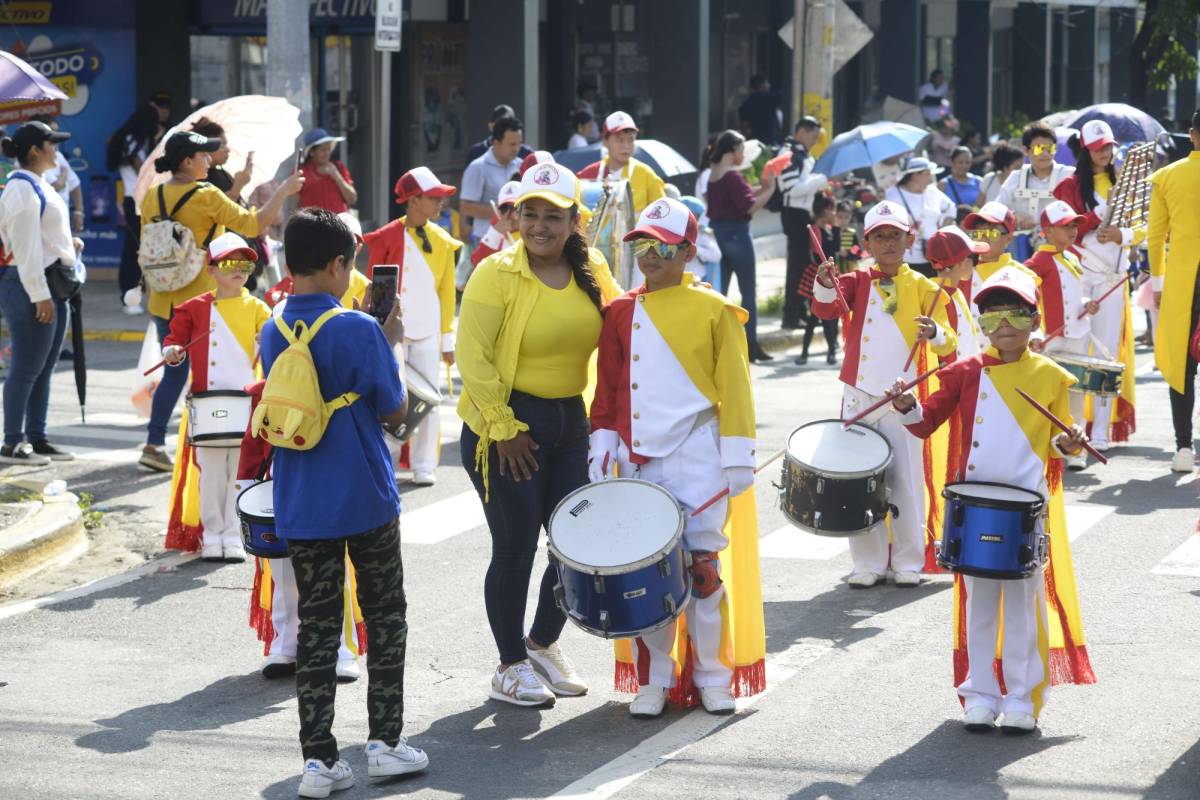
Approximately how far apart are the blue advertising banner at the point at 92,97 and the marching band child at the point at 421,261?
35.9 ft

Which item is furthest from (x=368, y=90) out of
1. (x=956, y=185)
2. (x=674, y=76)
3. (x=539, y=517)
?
(x=539, y=517)

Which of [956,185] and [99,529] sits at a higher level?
[956,185]

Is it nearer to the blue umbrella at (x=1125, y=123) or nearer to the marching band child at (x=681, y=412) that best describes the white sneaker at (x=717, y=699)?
the marching band child at (x=681, y=412)

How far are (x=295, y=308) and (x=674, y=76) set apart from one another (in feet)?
72.0

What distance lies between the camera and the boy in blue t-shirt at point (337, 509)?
618cm

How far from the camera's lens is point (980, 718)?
6.84 m

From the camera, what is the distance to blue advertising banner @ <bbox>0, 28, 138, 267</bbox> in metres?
21.9

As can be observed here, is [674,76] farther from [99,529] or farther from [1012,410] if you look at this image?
[1012,410]

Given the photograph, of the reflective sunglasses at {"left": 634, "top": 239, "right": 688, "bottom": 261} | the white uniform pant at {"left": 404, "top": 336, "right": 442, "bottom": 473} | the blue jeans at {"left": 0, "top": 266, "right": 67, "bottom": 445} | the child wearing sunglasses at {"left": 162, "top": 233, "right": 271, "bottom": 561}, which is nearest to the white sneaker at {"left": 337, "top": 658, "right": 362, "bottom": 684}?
the reflective sunglasses at {"left": 634, "top": 239, "right": 688, "bottom": 261}

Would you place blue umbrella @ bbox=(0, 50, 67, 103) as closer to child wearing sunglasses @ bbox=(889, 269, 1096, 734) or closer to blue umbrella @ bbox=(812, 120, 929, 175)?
child wearing sunglasses @ bbox=(889, 269, 1096, 734)

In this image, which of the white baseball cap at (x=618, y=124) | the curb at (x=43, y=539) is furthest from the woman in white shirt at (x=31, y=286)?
the white baseball cap at (x=618, y=124)

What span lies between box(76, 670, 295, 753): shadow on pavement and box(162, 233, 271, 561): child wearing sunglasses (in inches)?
86.6

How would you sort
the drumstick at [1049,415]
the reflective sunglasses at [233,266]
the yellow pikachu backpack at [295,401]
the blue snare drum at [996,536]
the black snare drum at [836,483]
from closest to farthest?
the yellow pikachu backpack at [295,401] < the blue snare drum at [996,536] < the drumstick at [1049,415] < the black snare drum at [836,483] < the reflective sunglasses at [233,266]

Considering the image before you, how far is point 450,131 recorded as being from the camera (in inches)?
1038
